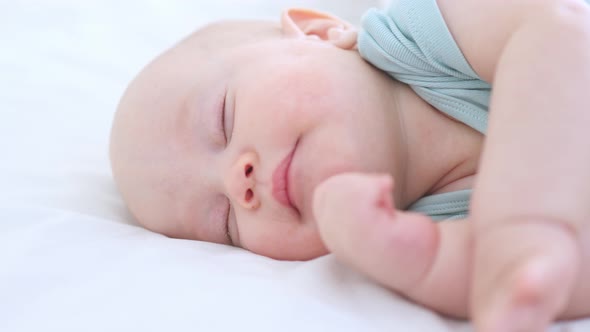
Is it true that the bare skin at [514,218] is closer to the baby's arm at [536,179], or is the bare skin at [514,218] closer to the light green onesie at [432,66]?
the baby's arm at [536,179]

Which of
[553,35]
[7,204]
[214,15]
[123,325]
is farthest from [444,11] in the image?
[214,15]

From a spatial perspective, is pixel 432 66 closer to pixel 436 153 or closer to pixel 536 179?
pixel 436 153

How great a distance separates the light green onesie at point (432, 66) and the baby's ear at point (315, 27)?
0.10m

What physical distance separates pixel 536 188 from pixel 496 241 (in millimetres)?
71

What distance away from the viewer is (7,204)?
1118 mm

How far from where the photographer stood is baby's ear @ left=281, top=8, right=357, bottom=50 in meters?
1.26

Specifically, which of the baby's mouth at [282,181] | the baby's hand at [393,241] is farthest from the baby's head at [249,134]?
the baby's hand at [393,241]

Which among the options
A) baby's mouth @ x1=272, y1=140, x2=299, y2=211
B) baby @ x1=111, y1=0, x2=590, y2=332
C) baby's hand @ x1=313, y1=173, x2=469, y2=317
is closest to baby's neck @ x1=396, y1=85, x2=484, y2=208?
baby @ x1=111, y1=0, x2=590, y2=332

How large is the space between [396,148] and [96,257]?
0.48 meters

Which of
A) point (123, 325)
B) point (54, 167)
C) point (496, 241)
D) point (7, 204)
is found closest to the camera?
point (496, 241)

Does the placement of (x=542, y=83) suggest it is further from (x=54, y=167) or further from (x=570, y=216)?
(x=54, y=167)

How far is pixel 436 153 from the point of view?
1.09 meters

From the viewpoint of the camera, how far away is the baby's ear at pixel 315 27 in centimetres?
126

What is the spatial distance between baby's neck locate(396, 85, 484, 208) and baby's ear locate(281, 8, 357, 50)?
8.7 inches
